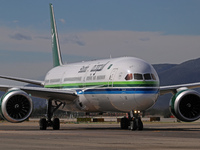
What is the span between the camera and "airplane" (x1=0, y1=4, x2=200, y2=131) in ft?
107

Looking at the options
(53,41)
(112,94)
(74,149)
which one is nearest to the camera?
(74,149)

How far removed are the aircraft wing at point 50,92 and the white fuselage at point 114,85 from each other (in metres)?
0.53

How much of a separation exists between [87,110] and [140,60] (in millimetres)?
6013

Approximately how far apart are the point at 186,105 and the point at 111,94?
4888 mm

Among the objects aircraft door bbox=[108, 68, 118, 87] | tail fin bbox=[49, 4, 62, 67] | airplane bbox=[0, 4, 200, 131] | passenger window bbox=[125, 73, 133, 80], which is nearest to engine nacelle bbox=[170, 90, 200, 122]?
airplane bbox=[0, 4, 200, 131]

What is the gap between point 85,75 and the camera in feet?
124

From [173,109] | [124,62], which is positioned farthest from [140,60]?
[173,109]

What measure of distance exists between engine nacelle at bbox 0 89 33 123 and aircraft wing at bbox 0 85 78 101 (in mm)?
1319

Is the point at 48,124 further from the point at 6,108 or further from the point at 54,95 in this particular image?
the point at 6,108

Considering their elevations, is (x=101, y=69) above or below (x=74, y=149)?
above

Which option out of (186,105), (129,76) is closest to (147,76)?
(129,76)

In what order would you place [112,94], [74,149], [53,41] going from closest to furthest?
[74,149]
[112,94]
[53,41]

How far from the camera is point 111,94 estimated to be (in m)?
33.8

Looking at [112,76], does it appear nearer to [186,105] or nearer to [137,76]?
[137,76]
